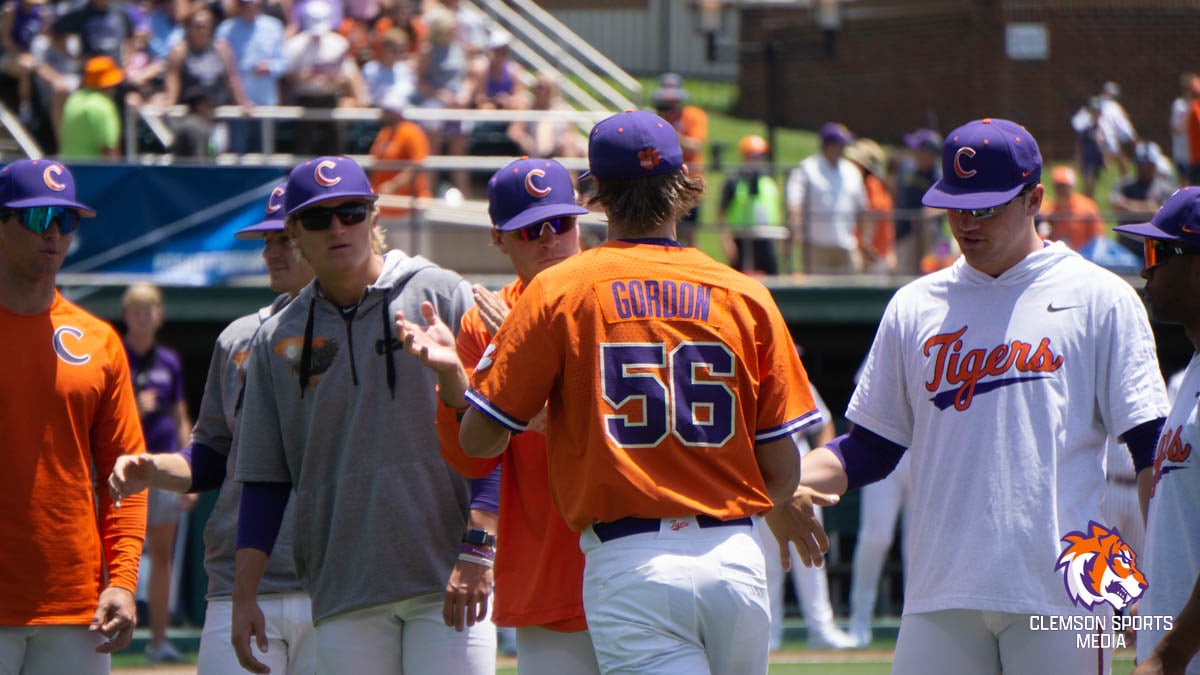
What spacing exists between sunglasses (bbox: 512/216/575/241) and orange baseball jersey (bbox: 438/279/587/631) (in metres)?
0.25

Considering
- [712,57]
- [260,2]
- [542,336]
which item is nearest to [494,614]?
[542,336]

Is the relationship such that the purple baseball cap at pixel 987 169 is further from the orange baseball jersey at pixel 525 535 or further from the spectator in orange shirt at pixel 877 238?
the spectator in orange shirt at pixel 877 238

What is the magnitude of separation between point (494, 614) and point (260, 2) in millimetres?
11217

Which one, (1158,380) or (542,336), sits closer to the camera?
(542,336)

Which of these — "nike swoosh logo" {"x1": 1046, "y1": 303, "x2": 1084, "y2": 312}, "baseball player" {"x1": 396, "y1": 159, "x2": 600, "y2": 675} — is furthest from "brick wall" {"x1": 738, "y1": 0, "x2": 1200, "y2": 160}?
"nike swoosh logo" {"x1": 1046, "y1": 303, "x2": 1084, "y2": 312}

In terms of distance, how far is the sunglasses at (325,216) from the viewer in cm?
468

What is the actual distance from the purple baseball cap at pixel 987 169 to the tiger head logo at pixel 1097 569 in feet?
3.04

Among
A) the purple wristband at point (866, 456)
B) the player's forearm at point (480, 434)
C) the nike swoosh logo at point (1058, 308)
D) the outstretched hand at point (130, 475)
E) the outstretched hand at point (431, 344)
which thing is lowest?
the outstretched hand at point (130, 475)

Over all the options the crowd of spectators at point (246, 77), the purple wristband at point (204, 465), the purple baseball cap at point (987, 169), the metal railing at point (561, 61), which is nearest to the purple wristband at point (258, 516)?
the purple wristband at point (204, 465)

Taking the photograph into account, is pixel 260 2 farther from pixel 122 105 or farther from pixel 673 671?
pixel 673 671

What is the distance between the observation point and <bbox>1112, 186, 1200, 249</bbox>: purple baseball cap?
14.2 ft

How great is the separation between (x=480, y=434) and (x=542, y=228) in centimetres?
81

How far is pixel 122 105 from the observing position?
13.3 meters

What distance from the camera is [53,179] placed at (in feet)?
16.8
